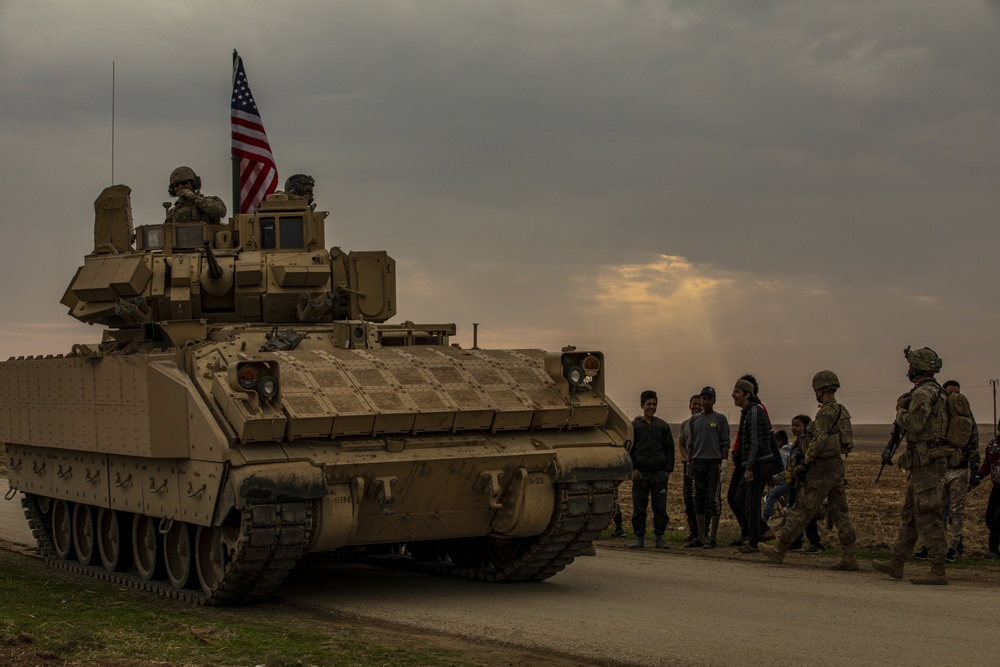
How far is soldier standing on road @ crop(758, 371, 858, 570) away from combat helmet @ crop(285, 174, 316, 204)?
689cm

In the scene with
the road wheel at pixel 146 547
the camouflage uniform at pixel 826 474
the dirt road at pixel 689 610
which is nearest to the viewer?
the dirt road at pixel 689 610

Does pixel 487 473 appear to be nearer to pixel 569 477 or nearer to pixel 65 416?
pixel 569 477

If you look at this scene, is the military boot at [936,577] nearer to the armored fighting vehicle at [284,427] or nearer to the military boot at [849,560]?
the military boot at [849,560]

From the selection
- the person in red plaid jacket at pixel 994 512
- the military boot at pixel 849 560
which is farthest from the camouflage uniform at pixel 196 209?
the person in red plaid jacket at pixel 994 512

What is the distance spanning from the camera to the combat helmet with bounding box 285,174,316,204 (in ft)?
56.9

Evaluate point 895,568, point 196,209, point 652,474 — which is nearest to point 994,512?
point 895,568

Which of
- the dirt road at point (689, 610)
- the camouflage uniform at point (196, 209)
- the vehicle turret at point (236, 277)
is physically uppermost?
the camouflage uniform at point (196, 209)

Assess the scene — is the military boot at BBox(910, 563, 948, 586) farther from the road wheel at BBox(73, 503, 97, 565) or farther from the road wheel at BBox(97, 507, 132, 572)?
the road wheel at BBox(73, 503, 97, 565)

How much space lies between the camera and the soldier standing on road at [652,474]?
17188 millimetres

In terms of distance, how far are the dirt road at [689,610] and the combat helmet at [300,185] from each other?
4.73 meters

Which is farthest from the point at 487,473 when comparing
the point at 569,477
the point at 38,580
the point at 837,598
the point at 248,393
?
the point at 38,580

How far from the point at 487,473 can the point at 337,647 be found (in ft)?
9.91

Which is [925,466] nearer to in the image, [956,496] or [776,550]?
[956,496]

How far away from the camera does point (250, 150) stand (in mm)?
22359
